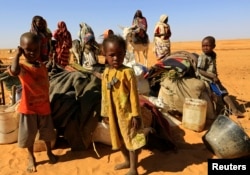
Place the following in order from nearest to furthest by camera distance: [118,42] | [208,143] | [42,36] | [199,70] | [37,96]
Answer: [118,42] → [37,96] → [208,143] → [199,70] → [42,36]

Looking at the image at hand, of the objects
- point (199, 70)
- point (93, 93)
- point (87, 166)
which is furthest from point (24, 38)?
point (199, 70)

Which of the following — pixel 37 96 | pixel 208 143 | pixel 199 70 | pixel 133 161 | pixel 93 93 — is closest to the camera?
pixel 133 161

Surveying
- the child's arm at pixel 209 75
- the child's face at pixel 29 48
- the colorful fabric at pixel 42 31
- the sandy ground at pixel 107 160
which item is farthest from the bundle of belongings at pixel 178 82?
the child's face at pixel 29 48

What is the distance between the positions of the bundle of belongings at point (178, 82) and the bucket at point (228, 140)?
1.64 metres

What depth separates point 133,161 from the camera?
12.9 ft

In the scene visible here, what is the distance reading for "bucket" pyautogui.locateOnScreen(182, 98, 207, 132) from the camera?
5.54 meters

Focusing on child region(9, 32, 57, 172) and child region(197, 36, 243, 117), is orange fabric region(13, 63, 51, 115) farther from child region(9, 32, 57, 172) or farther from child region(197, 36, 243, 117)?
child region(197, 36, 243, 117)

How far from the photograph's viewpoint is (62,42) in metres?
8.18

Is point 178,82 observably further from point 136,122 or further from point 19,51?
point 19,51

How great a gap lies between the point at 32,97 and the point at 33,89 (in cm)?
10

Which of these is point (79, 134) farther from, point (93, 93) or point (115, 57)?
point (115, 57)

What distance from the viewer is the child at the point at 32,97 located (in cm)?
400

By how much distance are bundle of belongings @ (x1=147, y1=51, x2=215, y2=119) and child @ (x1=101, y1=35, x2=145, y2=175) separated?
2436 mm

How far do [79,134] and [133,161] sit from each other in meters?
1.17
